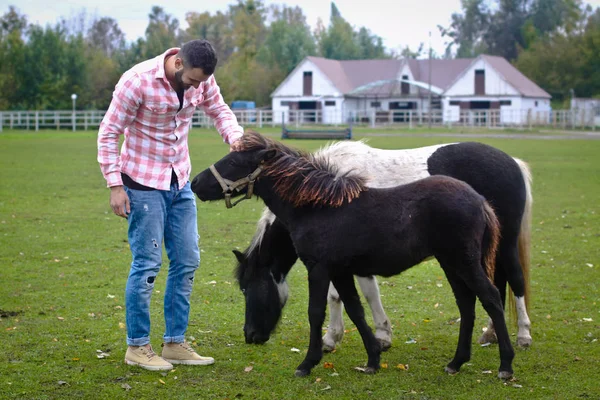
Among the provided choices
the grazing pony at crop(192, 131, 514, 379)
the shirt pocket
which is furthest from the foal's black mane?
the shirt pocket

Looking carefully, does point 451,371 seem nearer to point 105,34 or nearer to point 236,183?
point 236,183

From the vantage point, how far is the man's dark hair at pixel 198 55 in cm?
530

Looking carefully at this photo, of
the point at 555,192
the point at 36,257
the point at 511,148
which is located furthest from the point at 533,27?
the point at 36,257

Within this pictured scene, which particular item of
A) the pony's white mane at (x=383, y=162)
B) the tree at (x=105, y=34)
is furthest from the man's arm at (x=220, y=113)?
the tree at (x=105, y=34)

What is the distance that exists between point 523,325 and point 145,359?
3.23m

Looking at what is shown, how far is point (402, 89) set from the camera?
72.9 m

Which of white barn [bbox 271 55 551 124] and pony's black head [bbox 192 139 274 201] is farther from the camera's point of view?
white barn [bbox 271 55 551 124]

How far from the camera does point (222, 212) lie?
1509 cm

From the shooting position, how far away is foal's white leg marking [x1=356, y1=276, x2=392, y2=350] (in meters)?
6.62

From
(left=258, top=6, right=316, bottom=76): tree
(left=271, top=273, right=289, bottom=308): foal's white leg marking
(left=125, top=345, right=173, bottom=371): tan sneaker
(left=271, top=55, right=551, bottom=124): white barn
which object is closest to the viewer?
(left=125, top=345, right=173, bottom=371): tan sneaker

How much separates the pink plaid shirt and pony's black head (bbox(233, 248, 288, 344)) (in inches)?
42.7

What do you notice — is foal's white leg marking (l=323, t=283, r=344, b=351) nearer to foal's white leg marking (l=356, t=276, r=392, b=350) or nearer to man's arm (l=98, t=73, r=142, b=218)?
foal's white leg marking (l=356, t=276, r=392, b=350)

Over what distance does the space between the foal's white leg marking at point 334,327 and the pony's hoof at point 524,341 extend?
1527 millimetres

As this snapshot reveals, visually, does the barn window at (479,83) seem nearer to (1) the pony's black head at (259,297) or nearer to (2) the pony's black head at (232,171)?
(1) the pony's black head at (259,297)
